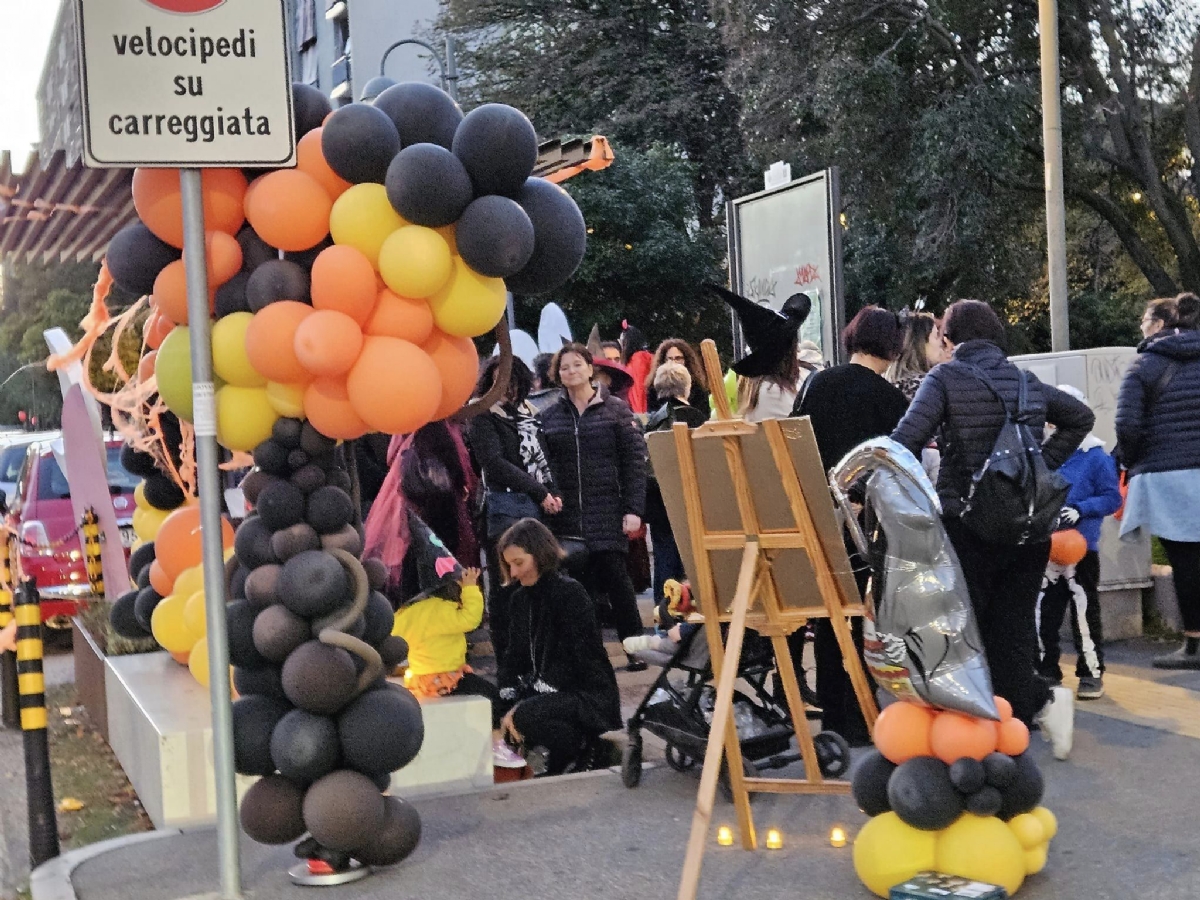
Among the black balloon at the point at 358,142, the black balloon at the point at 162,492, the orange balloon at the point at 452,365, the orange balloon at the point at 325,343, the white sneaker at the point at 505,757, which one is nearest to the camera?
the orange balloon at the point at 325,343

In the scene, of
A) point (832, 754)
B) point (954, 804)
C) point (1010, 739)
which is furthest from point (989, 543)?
point (954, 804)

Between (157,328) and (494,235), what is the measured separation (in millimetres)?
2034

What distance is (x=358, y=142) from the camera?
4.98 m

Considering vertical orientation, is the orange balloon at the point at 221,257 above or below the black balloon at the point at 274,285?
above

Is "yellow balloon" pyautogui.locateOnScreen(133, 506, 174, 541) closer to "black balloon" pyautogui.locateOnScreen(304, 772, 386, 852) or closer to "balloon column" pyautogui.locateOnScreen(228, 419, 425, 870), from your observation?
"balloon column" pyautogui.locateOnScreen(228, 419, 425, 870)

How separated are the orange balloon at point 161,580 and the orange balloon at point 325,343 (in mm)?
3373

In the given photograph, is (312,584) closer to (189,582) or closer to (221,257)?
(221,257)

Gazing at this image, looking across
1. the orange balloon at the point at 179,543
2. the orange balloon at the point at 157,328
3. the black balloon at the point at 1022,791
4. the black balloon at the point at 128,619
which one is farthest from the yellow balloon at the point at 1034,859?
the black balloon at the point at 128,619

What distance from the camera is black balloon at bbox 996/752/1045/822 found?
4.48 meters

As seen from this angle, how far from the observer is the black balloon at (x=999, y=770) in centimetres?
443

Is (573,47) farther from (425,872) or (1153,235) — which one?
(425,872)

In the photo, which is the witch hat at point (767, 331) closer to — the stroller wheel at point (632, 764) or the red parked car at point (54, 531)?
the stroller wheel at point (632, 764)

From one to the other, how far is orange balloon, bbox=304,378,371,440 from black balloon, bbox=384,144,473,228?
25.3 inches

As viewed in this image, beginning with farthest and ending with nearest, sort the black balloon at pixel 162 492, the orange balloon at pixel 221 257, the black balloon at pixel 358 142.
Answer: the black balloon at pixel 162 492 < the orange balloon at pixel 221 257 < the black balloon at pixel 358 142
